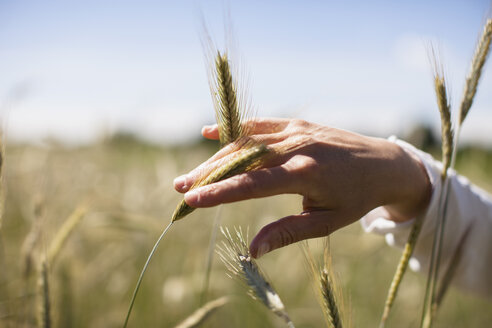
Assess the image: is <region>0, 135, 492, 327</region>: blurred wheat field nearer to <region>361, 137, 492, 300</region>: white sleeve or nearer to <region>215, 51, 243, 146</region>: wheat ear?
<region>361, 137, 492, 300</region>: white sleeve

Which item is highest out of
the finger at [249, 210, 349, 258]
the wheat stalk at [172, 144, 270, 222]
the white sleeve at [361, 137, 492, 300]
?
the wheat stalk at [172, 144, 270, 222]

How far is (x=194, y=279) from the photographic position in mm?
2111

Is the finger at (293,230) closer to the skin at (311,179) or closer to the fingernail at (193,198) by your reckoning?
the skin at (311,179)

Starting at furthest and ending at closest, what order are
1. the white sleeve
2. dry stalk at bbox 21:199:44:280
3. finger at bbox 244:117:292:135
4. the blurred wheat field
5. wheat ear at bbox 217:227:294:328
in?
the blurred wheat field → the white sleeve → dry stalk at bbox 21:199:44:280 → finger at bbox 244:117:292:135 → wheat ear at bbox 217:227:294:328

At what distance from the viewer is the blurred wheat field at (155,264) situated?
1881 mm

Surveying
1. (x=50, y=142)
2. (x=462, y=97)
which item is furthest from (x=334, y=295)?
(x=50, y=142)

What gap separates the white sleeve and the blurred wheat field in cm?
40

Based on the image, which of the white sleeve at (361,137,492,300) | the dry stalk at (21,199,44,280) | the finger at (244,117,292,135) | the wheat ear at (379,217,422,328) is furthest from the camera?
the white sleeve at (361,137,492,300)

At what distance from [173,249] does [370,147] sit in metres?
1.93

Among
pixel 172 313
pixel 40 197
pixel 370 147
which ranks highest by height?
pixel 370 147

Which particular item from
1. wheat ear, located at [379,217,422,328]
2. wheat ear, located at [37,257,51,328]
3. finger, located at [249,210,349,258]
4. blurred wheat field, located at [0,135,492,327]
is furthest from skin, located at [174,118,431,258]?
blurred wheat field, located at [0,135,492,327]

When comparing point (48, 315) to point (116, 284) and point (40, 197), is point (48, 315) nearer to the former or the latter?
point (40, 197)

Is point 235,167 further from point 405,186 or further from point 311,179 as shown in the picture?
point 405,186

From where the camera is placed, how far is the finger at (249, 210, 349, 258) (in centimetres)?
89
